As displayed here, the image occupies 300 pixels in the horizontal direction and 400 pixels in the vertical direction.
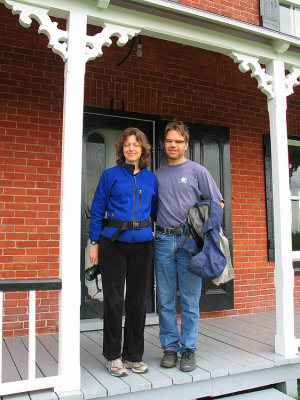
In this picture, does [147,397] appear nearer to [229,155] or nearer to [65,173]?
[65,173]

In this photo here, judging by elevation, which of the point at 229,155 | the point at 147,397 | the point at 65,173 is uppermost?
the point at 229,155

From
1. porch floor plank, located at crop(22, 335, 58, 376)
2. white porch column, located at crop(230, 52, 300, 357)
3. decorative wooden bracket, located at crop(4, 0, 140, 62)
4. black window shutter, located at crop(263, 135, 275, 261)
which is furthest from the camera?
black window shutter, located at crop(263, 135, 275, 261)

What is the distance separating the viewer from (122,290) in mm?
2848

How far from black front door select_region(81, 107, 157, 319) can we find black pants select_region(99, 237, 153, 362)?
137 centimetres

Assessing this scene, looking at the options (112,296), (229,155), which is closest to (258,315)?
(229,155)

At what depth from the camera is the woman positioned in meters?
2.81

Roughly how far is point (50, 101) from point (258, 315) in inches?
142

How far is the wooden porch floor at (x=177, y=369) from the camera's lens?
2.71 metres

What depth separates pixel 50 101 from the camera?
4.17 m

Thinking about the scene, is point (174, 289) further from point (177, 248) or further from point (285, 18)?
point (285, 18)

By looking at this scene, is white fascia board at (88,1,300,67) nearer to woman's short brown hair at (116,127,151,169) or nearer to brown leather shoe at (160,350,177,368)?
woman's short brown hair at (116,127,151,169)

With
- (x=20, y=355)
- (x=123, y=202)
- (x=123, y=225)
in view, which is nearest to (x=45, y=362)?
(x=20, y=355)

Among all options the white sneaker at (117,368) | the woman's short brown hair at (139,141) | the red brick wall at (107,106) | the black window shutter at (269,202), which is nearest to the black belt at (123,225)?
the woman's short brown hair at (139,141)

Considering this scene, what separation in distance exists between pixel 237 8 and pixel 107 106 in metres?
2.16
